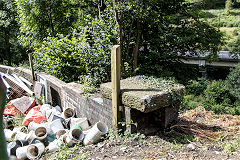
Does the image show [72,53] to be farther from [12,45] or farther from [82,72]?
[12,45]

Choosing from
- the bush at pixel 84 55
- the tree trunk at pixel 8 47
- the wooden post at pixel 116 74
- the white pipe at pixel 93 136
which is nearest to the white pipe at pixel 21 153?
the white pipe at pixel 93 136

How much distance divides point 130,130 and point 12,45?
714 inches

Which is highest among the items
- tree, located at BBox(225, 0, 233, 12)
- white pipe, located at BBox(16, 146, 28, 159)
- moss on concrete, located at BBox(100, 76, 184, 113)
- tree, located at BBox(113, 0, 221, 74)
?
tree, located at BBox(225, 0, 233, 12)

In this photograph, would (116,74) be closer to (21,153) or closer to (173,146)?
(173,146)

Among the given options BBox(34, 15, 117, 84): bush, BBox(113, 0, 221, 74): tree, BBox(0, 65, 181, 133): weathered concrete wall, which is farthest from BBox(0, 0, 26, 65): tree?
BBox(0, 65, 181, 133): weathered concrete wall

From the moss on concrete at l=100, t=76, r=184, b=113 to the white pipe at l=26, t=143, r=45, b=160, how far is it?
168cm

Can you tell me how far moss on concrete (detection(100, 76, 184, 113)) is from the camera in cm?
358

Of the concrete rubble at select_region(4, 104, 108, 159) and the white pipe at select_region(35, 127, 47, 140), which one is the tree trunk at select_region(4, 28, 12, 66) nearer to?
the concrete rubble at select_region(4, 104, 108, 159)

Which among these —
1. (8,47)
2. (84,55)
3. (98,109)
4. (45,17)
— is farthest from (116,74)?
(8,47)

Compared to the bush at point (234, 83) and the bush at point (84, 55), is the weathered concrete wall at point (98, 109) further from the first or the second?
the bush at point (234, 83)

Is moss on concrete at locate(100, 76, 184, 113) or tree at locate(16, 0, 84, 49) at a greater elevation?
tree at locate(16, 0, 84, 49)

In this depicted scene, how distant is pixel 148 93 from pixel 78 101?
93.8 inches

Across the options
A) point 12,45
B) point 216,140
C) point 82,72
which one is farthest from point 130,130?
point 12,45

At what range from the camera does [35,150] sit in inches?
181
